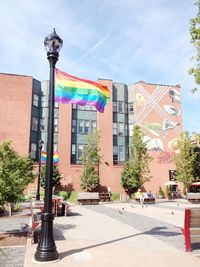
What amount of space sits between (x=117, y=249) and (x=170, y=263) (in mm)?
1851

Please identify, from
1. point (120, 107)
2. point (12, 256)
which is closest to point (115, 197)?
point (120, 107)

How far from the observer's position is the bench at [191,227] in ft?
27.7

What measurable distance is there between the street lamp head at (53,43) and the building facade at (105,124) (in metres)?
35.2

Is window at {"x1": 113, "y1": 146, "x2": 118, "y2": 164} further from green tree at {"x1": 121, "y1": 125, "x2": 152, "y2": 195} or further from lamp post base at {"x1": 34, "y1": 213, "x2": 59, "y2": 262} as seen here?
lamp post base at {"x1": 34, "y1": 213, "x2": 59, "y2": 262}

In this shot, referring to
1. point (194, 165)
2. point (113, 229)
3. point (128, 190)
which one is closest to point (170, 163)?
point (194, 165)

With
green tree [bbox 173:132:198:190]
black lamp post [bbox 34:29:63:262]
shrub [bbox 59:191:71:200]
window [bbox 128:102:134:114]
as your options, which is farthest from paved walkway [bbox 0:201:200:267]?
window [bbox 128:102:134:114]

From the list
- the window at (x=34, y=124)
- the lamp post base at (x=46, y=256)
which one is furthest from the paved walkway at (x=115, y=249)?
the window at (x=34, y=124)

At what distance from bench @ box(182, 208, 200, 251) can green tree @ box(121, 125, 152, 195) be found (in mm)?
29086

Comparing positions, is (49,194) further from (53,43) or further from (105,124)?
(105,124)

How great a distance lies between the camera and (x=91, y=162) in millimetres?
41000

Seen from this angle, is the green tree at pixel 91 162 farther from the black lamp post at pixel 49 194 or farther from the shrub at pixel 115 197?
the black lamp post at pixel 49 194

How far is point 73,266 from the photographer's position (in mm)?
6820

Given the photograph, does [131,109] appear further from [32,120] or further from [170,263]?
[170,263]

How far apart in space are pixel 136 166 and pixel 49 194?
32370mm
